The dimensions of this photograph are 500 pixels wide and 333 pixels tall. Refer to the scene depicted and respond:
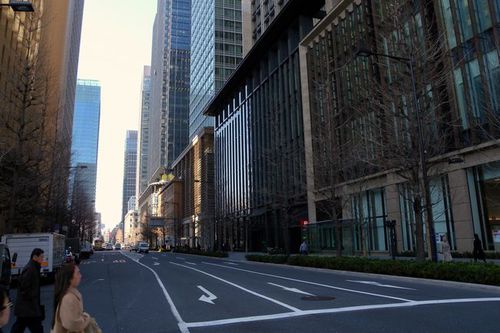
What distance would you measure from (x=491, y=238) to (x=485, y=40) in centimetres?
1124

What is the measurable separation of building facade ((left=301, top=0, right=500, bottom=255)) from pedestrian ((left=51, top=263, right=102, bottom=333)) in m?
15.5

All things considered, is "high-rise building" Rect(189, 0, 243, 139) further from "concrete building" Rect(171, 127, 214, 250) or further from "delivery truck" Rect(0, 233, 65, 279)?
"delivery truck" Rect(0, 233, 65, 279)

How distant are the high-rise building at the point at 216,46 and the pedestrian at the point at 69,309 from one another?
8352 cm

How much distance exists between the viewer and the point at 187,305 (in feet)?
39.0

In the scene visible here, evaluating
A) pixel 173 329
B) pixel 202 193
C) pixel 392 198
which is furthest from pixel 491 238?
pixel 202 193

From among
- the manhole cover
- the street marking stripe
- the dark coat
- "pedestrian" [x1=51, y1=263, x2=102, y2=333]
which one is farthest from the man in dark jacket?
the manhole cover

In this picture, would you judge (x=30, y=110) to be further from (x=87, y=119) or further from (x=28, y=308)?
(x=87, y=119)

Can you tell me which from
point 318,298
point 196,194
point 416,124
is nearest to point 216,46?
point 196,194

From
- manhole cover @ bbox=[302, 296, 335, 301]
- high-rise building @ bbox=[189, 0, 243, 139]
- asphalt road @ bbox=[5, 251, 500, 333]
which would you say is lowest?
asphalt road @ bbox=[5, 251, 500, 333]

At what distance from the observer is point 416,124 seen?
64.3ft

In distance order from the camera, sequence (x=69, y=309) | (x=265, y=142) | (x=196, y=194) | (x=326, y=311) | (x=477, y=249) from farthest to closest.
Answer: (x=196, y=194) < (x=265, y=142) < (x=477, y=249) < (x=326, y=311) < (x=69, y=309)

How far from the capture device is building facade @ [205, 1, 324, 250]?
144ft

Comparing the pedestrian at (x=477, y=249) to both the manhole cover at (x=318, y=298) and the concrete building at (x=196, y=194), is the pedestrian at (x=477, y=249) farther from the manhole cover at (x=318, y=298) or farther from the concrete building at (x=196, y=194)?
the concrete building at (x=196, y=194)

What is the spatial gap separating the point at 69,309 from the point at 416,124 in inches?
724
